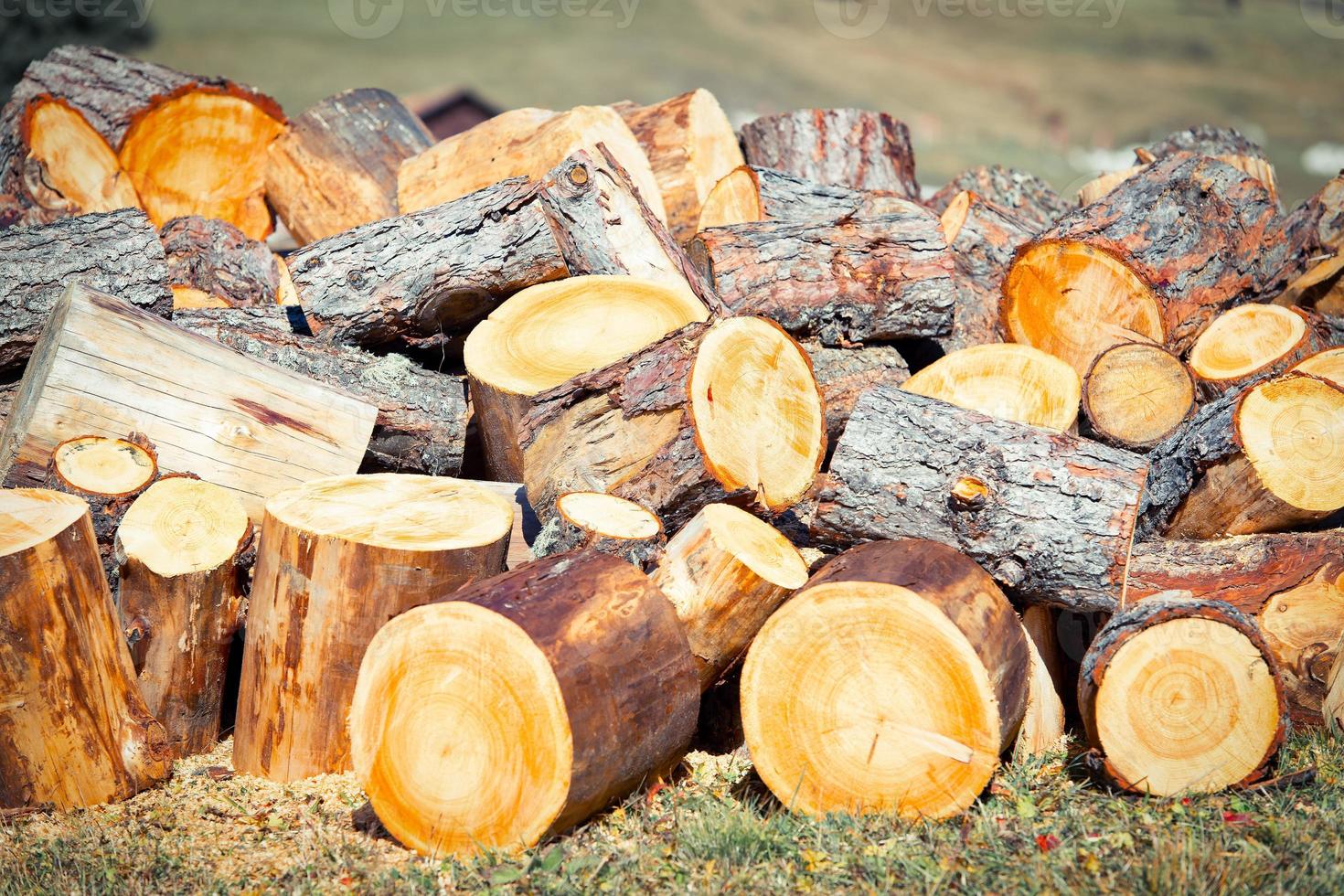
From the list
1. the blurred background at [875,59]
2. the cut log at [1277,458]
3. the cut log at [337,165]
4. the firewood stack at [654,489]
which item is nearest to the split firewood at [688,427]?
the firewood stack at [654,489]

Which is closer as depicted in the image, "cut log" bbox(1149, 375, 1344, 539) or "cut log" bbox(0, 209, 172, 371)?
"cut log" bbox(1149, 375, 1344, 539)

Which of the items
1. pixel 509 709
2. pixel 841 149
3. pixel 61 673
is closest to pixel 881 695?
pixel 509 709

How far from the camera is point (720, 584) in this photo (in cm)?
318

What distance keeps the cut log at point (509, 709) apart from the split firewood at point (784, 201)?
103 inches

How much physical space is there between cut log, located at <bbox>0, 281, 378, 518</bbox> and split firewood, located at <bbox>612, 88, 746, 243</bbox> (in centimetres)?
248

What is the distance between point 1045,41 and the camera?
3656 centimetres

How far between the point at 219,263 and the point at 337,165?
1.13 metres

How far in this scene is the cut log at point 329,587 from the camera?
319 centimetres

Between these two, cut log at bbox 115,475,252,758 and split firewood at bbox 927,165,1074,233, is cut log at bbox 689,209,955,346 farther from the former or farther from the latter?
cut log at bbox 115,475,252,758

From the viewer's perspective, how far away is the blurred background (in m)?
27.5

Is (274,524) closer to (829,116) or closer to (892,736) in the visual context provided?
(892,736)

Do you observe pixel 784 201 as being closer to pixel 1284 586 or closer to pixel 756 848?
pixel 1284 586

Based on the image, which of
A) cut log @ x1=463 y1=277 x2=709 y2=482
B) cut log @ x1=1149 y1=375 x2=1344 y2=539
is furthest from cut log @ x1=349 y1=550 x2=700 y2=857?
cut log @ x1=1149 y1=375 x2=1344 y2=539

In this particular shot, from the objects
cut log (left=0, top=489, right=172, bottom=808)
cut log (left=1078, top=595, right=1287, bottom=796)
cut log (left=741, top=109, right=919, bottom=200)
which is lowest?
cut log (left=0, top=489, right=172, bottom=808)
